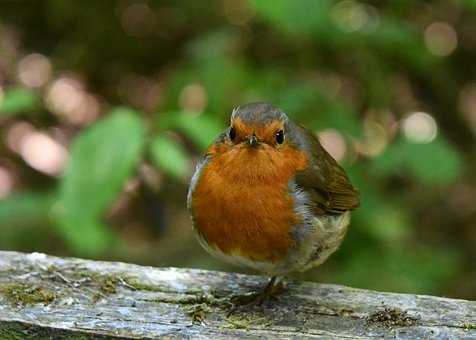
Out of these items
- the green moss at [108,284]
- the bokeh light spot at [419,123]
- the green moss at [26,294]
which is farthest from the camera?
the bokeh light spot at [419,123]

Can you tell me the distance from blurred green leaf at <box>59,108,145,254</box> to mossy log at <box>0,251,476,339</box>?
1.71 feet

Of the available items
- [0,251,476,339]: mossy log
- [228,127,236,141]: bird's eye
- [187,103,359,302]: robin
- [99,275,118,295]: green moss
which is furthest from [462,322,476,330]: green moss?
[99,275,118,295]: green moss

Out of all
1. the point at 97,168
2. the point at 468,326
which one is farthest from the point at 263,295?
the point at 97,168

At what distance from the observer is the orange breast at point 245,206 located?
308cm

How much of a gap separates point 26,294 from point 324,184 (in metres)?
1.18

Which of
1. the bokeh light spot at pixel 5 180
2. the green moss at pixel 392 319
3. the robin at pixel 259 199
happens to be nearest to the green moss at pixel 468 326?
the green moss at pixel 392 319

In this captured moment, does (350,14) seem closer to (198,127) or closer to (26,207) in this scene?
(198,127)

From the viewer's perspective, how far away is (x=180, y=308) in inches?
117

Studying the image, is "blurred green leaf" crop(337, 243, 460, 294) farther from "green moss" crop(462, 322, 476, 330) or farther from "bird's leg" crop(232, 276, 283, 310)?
"green moss" crop(462, 322, 476, 330)

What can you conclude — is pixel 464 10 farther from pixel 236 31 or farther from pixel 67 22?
pixel 67 22

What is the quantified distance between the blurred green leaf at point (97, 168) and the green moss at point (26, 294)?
76cm

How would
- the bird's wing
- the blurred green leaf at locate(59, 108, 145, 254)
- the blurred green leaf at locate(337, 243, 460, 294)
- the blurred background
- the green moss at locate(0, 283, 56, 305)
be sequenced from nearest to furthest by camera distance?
1. the green moss at locate(0, 283, 56, 305)
2. the bird's wing
3. the blurred green leaf at locate(59, 108, 145, 254)
4. the blurred background
5. the blurred green leaf at locate(337, 243, 460, 294)

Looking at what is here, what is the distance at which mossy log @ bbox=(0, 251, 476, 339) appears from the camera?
274 cm

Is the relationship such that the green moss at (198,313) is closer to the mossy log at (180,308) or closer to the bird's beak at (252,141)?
the mossy log at (180,308)
